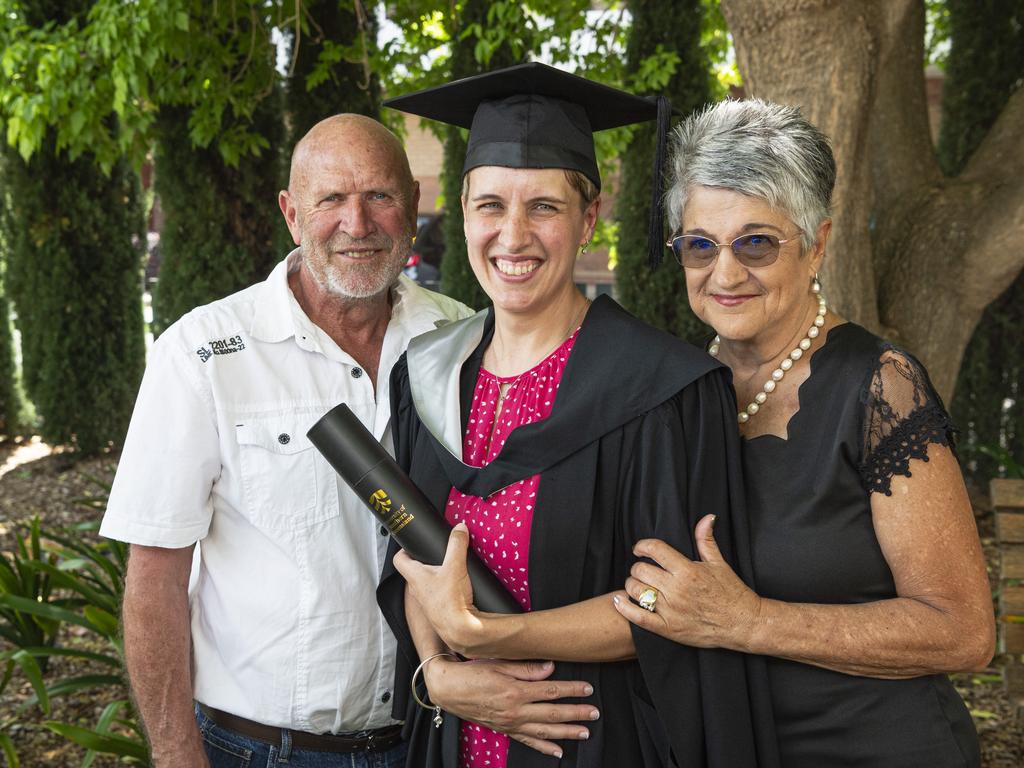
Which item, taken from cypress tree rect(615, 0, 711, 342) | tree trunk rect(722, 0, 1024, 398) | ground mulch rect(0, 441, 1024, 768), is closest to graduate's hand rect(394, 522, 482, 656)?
tree trunk rect(722, 0, 1024, 398)

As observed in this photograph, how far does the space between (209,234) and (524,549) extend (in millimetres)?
6049

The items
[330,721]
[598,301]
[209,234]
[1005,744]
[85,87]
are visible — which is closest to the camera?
[598,301]

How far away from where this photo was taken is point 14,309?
7688mm

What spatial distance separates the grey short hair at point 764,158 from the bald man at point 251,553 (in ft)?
2.82

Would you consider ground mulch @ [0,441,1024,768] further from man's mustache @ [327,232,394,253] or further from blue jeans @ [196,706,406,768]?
man's mustache @ [327,232,394,253]

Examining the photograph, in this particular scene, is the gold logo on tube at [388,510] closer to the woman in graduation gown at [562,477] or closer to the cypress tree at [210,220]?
the woman in graduation gown at [562,477]

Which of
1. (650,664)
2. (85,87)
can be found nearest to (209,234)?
(85,87)

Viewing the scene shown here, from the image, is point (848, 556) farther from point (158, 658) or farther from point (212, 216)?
point (212, 216)

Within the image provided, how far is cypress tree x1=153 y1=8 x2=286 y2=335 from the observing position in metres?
7.16

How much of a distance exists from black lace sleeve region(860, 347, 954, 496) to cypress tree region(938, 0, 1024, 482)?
558cm

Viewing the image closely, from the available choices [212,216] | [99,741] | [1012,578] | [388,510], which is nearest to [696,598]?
[388,510]

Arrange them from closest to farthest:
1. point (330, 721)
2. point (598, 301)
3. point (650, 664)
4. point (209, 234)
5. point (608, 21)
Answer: point (650, 664)
point (598, 301)
point (330, 721)
point (608, 21)
point (209, 234)

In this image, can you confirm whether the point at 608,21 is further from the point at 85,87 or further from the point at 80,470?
the point at 80,470

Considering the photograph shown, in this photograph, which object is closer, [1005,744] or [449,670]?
[449,670]
